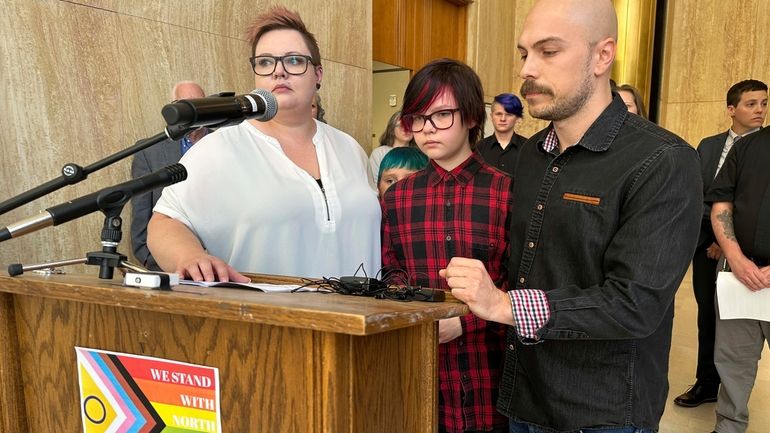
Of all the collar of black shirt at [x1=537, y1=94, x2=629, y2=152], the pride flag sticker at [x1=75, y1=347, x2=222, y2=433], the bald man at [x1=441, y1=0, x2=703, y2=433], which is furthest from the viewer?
the collar of black shirt at [x1=537, y1=94, x2=629, y2=152]

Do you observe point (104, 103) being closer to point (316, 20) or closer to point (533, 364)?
point (316, 20)

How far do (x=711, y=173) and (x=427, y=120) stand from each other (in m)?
2.86

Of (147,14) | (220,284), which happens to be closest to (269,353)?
(220,284)

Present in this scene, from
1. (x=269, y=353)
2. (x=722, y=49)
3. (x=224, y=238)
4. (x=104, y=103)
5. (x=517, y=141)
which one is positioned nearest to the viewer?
(x=269, y=353)

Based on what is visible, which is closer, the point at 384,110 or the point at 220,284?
the point at 220,284

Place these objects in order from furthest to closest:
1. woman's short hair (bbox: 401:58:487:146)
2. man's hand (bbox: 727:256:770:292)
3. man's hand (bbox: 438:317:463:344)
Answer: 1. man's hand (bbox: 727:256:770:292)
2. woman's short hair (bbox: 401:58:487:146)
3. man's hand (bbox: 438:317:463:344)

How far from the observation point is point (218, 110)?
0.97 metres

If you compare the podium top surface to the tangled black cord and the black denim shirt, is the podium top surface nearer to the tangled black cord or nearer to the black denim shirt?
the tangled black cord

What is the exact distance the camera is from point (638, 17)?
385 inches

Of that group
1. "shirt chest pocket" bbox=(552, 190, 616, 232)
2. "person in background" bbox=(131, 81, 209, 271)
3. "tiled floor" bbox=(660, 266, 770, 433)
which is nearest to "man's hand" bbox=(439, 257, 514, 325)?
"shirt chest pocket" bbox=(552, 190, 616, 232)

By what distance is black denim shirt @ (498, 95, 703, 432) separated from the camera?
3.68 ft

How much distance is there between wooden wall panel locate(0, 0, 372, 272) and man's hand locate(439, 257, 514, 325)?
1.89m

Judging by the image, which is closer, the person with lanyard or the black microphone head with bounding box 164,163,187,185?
the black microphone head with bounding box 164,163,187,185

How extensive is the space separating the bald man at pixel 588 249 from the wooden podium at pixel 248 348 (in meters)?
0.24
